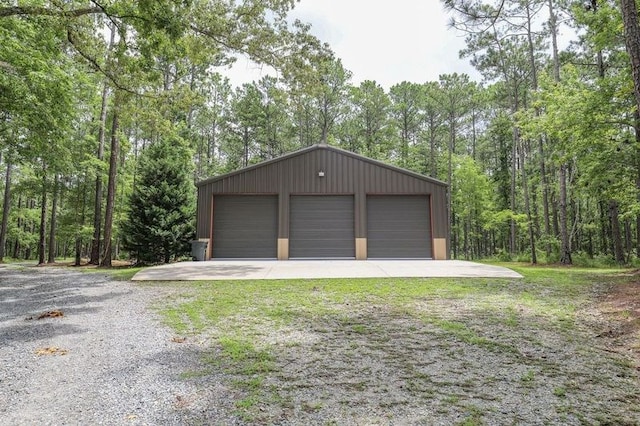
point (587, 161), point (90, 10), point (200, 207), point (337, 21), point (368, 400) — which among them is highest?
point (337, 21)

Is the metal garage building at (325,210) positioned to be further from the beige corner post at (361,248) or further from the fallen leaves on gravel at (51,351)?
the fallen leaves on gravel at (51,351)

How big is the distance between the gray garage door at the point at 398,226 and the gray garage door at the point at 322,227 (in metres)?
0.80

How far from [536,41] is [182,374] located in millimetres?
22587

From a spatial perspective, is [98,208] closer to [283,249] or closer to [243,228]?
[243,228]

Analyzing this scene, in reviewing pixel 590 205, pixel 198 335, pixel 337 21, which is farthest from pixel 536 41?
pixel 198 335

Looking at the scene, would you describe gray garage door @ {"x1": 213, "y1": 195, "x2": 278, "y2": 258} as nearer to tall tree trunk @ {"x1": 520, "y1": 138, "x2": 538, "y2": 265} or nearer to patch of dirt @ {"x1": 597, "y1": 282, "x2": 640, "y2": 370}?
patch of dirt @ {"x1": 597, "y1": 282, "x2": 640, "y2": 370}

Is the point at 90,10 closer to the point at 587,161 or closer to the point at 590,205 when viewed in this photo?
the point at 587,161

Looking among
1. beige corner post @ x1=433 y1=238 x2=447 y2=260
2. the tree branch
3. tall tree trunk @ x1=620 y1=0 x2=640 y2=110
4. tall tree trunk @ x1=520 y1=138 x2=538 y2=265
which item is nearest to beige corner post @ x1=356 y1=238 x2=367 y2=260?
beige corner post @ x1=433 y1=238 x2=447 y2=260

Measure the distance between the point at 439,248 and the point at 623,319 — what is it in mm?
8988

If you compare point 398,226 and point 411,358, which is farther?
point 398,226

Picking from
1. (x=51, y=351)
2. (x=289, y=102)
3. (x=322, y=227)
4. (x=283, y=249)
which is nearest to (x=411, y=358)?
(x=51, y=351)

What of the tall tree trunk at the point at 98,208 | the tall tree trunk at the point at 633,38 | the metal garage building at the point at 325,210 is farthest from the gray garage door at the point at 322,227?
→ the tall tree trunk at the point at 633,38

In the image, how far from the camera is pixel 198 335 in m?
3.75

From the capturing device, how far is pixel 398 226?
13.5 m
